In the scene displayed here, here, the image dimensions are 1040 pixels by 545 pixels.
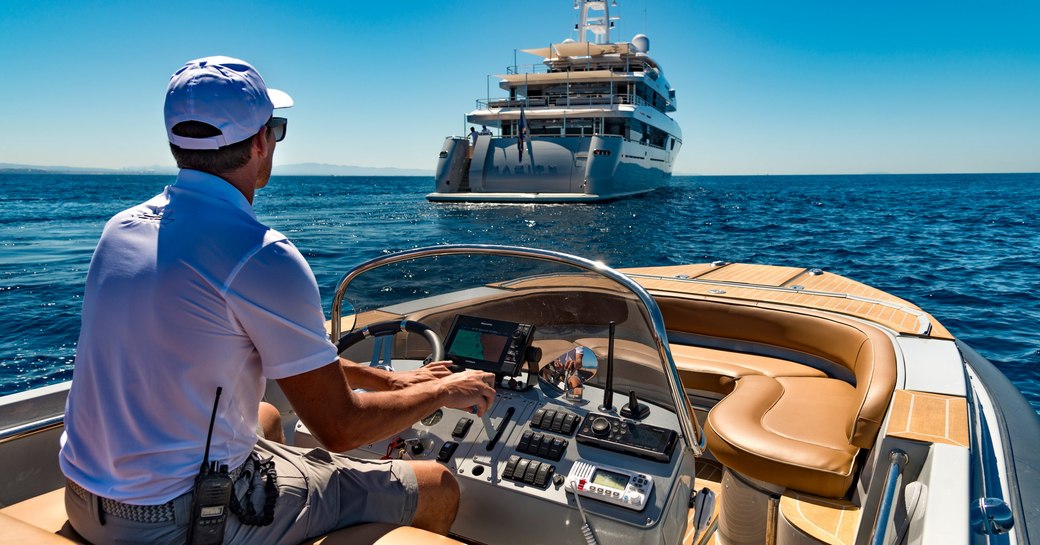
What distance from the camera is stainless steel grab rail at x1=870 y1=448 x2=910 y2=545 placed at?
4.73 ft

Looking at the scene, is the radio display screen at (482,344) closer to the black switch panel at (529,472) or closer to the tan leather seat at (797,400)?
the black switch panel at (529,472)

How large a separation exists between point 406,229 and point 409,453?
2146 cm

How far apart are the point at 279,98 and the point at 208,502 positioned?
0.84 m

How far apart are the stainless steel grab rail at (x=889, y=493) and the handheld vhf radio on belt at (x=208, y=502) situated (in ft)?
4.60

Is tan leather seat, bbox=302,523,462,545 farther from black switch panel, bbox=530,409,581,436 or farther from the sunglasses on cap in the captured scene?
the sunglasses on cap

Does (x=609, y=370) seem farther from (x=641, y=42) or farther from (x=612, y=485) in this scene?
(x=641, y=42)

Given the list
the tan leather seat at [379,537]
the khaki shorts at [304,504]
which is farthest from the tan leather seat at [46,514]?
the tan leather seat at [379,537]

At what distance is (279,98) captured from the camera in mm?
1345

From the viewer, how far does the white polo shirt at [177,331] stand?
1044 mm

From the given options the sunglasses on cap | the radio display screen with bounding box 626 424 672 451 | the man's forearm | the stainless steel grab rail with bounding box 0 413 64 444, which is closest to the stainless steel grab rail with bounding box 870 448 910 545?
the radio display screen with bounding box 626 424 672 451

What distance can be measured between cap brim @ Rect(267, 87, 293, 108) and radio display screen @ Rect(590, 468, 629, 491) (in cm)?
122

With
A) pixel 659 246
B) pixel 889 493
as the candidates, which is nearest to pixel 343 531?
pixel 889 493

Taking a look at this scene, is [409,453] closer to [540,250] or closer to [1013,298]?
[540,250]

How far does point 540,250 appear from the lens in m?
2.01
